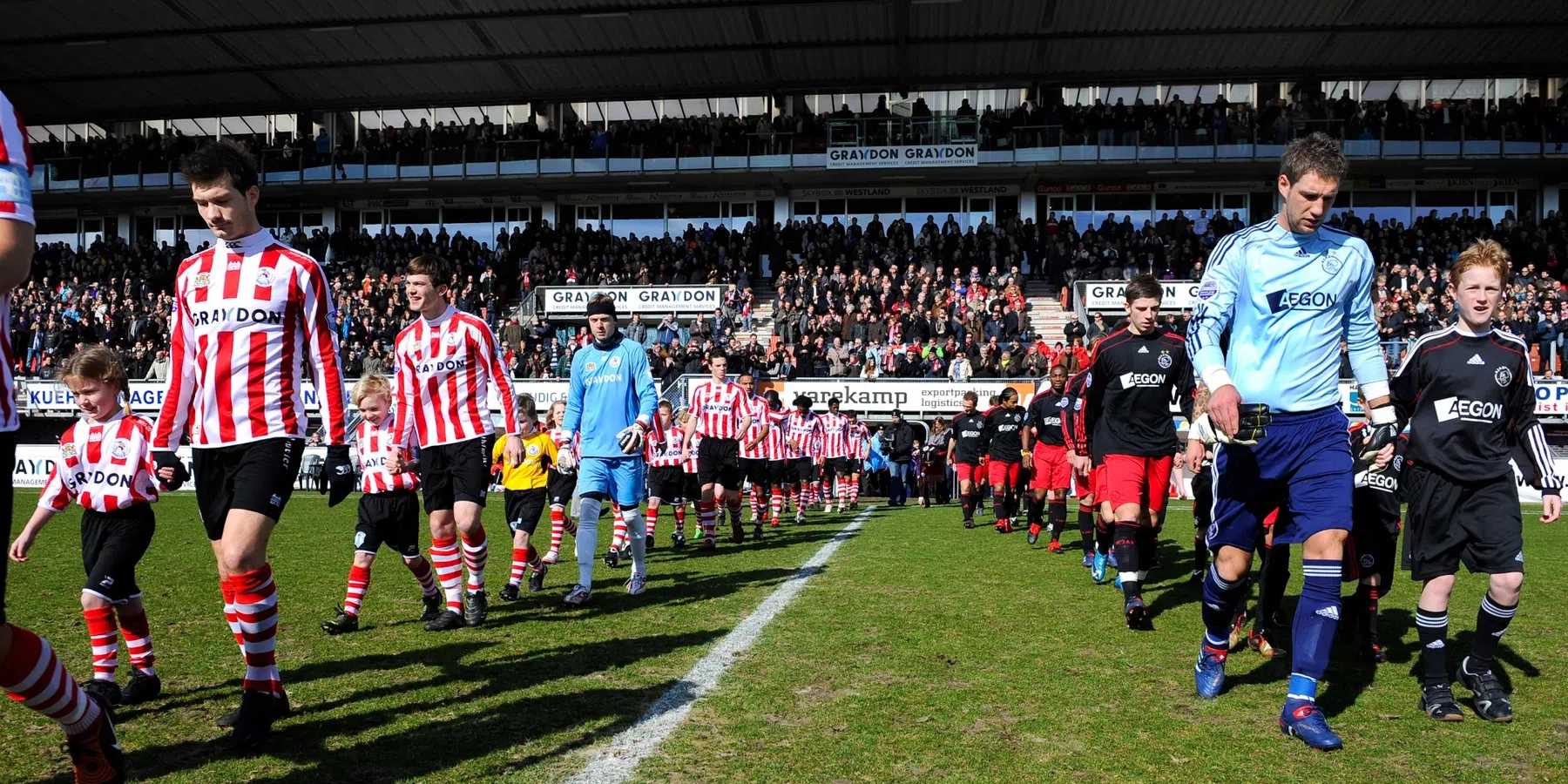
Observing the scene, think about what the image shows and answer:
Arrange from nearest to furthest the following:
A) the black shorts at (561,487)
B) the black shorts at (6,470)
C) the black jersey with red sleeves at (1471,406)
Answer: the black shorts at (6,470), the black jersey with red sleeves at (1471,406), the black shorts at (561,487)

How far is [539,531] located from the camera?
14.7 meters

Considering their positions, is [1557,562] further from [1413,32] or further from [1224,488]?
[1413,32]

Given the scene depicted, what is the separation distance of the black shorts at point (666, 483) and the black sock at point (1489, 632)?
30.3 feet

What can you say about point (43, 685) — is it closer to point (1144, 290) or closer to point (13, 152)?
point (13, 152)

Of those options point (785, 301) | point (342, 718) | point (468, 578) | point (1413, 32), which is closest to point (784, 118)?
point (785, 301)

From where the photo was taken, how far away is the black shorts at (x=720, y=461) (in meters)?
12.9

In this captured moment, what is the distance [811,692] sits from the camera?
4812 millimetres

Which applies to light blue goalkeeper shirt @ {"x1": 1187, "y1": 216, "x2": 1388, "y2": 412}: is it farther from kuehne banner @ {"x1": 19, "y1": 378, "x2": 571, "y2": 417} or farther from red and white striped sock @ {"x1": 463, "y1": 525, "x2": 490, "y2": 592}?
kuehne banner @ {"x1": 19, "y1": 378, "x2": 571, "y2": 417}

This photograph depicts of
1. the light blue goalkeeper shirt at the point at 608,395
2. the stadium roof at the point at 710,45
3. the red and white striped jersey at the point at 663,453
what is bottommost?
the red and white striped jersey at the point at 663,453

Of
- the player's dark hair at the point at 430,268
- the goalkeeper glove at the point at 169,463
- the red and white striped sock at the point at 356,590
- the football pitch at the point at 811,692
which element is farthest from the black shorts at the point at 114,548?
the player's dark hair at the point at 430,268

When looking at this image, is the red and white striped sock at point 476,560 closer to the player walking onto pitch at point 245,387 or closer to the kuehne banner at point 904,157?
the player walking onto pitch at point 245,387

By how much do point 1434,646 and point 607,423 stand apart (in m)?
5.19

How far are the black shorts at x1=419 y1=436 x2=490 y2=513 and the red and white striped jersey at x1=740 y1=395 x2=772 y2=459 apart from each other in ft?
21.1

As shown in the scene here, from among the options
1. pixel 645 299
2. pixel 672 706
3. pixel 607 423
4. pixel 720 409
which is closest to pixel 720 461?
pixel 720 409
